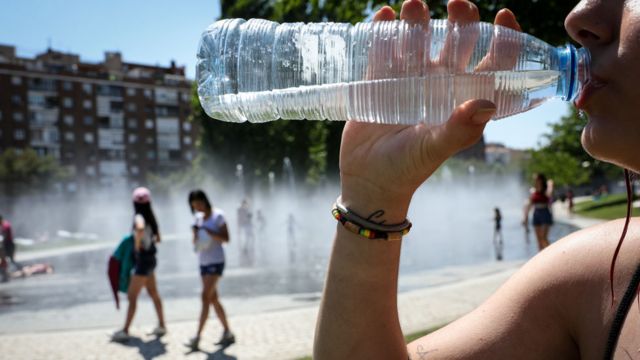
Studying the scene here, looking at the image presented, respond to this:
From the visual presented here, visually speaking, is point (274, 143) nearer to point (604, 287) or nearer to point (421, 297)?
point (421, 297)

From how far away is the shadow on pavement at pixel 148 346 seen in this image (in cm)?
781

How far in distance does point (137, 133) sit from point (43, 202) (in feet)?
204

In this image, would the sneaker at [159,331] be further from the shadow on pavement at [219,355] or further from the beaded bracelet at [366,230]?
the beaded bracelet at [366,230]

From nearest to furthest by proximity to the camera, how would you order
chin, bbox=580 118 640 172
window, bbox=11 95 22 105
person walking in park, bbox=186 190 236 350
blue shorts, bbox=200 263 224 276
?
chin, bbox=580 118 640 172 → person walking in park, bbox=186 190 236 350 → blue shorts, bbox=200 263 224 276 → window, bbox=11 95 22 105

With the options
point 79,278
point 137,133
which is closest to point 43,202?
point 79,278

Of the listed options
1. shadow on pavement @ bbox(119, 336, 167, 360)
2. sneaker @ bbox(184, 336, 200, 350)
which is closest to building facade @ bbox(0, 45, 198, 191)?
shadow on pavement @ bbox(119, 336, 167, 360)

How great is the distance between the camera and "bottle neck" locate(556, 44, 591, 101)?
1.43 m

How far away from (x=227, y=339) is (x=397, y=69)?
6920mm

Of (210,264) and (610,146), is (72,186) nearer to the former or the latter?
(210,264)

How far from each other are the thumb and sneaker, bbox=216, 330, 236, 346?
7057mm

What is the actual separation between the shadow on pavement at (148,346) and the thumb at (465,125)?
7004mm

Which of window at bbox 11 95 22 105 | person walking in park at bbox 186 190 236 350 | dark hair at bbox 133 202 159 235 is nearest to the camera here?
person walking in park at bbox 186 190 236 350

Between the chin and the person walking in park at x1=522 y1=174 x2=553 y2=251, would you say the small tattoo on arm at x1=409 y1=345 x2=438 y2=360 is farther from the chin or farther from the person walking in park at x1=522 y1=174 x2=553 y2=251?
the person walking in park at x1=522 y1=174 x2=553 y2=251

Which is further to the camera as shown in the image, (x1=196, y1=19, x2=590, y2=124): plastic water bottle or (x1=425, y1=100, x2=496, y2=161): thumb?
(x1=196, y1=19, x2=590, y2=124): plastic water bottle
